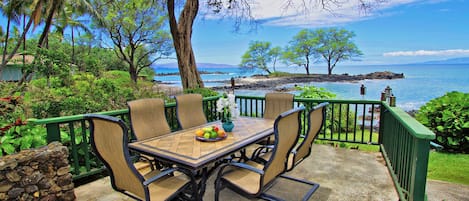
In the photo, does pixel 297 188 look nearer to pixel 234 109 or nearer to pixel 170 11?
pixel 234 109

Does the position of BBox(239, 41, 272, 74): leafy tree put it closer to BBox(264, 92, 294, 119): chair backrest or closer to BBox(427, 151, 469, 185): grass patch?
BBox(264, 92, 294, 119): chair backrest

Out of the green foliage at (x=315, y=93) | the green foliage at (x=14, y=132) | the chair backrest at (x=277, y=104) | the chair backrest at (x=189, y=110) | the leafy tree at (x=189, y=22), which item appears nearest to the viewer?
the green foliage at (x=14, y=132)

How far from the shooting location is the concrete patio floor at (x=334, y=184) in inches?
103

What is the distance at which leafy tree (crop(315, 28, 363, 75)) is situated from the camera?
26859 millimetres

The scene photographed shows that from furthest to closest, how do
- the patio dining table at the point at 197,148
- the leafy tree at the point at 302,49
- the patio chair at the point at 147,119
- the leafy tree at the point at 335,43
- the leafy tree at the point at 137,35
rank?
the leafy tree at the point at 302,49 → the leafy tree at the point at 335,43 → the leafy tree at the point at 137,35 → the patio chair at the point at 147,119 → the patio dining table at the point at 197,148

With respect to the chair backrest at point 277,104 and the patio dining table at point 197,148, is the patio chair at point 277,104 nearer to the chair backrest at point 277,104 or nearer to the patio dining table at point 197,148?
the chair backrest at point 277,104

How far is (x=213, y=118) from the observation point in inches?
202

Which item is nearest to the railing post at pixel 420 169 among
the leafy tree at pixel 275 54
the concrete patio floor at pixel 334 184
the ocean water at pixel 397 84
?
the concrete patio floor at pixel 334 184

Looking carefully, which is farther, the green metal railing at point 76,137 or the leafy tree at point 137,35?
the leafy tree at point 137,35

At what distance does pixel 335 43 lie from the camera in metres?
26.8

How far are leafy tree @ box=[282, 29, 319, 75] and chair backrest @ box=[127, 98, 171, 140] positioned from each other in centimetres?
2643

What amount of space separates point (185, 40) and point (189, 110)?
446 centimetres

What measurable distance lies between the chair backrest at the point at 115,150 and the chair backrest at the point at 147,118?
960 millimetres

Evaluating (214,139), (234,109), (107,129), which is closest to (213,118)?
(234,109)
